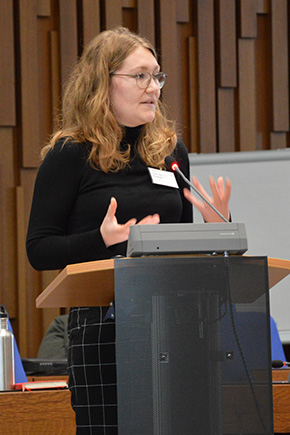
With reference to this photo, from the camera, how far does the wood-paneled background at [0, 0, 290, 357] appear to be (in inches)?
159

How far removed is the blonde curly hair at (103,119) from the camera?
1.70 meters

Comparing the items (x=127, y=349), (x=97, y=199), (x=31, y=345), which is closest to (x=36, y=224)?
(x=97, y=199)

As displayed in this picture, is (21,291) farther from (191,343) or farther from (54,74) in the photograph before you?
(191,343)

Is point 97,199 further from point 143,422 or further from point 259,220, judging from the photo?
point 259,220

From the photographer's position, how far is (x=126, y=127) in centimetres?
179

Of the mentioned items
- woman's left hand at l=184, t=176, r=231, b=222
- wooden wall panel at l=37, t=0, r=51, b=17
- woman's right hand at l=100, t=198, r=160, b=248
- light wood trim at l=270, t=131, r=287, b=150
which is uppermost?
wooden wall panel at l=37, t=0, r=51, b=17

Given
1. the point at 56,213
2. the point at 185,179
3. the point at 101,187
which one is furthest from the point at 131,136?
the point at 185,179

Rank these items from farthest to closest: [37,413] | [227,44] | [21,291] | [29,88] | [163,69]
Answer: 1. [227,44]
2. [163,69]
3. [29,88]
4. [21,291]
5. [37,413]

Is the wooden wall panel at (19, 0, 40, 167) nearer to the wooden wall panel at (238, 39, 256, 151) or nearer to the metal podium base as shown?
the wooden wall panel at (238, 39, 256, 151)

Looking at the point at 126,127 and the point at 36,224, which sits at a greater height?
the point at 126,127

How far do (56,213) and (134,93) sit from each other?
0.37 meters

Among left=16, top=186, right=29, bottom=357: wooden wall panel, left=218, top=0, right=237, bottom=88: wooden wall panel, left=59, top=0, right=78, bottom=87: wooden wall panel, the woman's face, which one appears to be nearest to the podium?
the woman's face

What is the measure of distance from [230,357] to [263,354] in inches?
2.4

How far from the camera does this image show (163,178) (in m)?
1.70
